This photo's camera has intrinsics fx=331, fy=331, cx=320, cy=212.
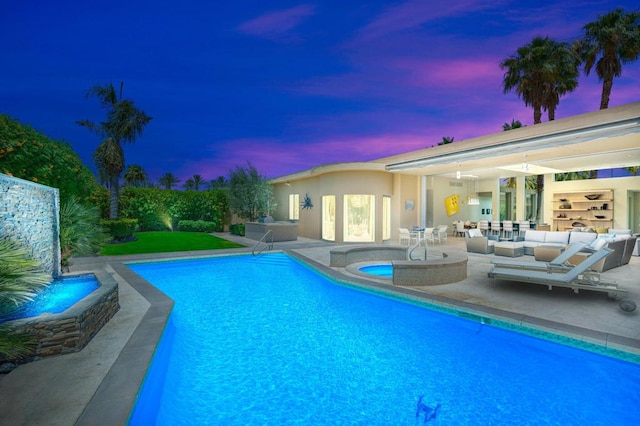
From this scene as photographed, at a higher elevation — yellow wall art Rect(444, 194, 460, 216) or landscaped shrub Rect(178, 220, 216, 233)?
yellow wall art Rect(444, 194, 460, 216)

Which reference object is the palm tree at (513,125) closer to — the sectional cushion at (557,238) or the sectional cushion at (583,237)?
the sectional cushion at (557,238)

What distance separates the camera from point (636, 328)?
479 cm

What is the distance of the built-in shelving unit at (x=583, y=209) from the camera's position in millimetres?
17594

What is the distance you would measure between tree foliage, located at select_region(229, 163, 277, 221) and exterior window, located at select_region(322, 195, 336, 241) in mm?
4479

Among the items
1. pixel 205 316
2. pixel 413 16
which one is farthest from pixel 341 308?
pixel 413 16

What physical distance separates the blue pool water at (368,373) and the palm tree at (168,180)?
202 feet

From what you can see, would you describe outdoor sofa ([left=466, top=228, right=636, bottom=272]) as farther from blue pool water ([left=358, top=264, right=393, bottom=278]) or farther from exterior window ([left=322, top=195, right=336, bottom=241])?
exterior window ([left=322, top=195, right=336, bottom=241])

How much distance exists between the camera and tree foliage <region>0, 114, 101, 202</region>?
21.1ft

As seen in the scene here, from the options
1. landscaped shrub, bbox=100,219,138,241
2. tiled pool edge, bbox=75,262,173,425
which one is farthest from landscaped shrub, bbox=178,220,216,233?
tiled pool edge, bbox=75,262,173,425

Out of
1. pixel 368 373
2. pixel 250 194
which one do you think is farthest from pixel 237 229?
pixel 368 373

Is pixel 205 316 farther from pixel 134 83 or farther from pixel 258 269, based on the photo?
pixel 134 83

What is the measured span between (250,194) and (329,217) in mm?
5910

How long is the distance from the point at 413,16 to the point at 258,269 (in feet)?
44.4

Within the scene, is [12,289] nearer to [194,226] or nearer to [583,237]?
[583,237]
